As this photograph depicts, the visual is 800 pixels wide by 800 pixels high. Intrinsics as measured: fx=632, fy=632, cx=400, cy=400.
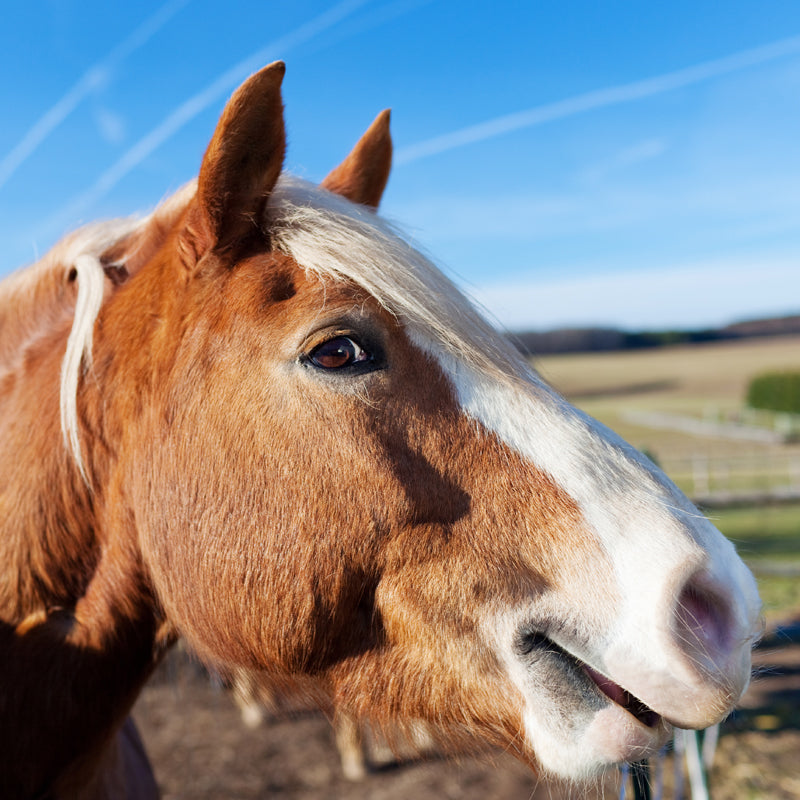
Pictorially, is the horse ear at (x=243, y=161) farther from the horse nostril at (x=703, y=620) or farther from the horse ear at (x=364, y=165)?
the horse nostril at (x=703, y=620)

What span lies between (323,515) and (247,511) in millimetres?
201

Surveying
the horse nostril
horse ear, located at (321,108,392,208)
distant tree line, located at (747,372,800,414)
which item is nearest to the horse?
the horse nostril

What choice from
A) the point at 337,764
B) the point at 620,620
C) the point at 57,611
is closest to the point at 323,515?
the point at 620,620

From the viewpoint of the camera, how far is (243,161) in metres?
1.65

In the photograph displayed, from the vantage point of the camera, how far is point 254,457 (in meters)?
1.57

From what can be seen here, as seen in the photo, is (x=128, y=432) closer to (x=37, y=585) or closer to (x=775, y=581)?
(x=37, y=585)

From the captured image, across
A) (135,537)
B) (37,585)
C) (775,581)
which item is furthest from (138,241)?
(775,581)

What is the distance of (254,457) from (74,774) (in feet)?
3.41

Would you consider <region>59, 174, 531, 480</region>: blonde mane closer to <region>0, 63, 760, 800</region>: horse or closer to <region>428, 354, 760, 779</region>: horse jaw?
<region>0, 63, 760, 800</region>: horse

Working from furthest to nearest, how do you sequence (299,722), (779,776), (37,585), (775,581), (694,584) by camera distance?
(775,581) → (299,722) → (779,776) → (37,585) → (694,584)

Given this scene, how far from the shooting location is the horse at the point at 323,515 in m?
1.37

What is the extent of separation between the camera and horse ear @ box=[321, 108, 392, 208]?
2.21 meters

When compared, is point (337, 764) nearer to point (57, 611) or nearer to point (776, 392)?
point (57, 611)

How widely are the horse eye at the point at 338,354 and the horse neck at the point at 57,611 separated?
0.70m
